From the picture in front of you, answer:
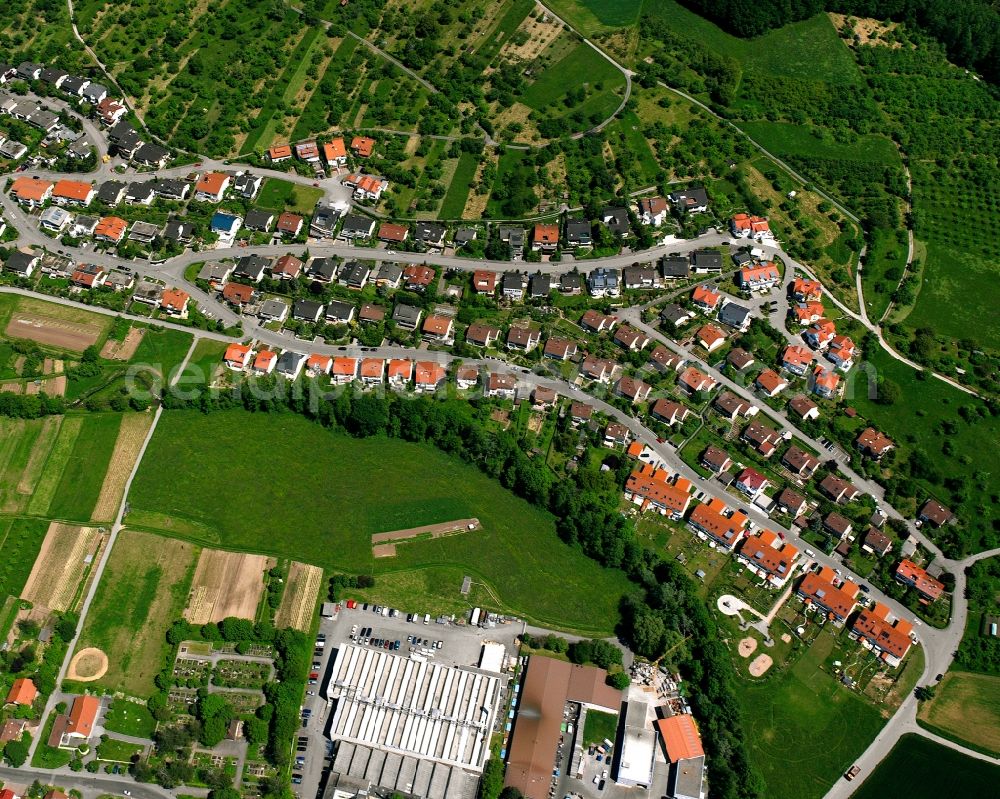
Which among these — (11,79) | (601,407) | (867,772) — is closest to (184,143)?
(11,79)

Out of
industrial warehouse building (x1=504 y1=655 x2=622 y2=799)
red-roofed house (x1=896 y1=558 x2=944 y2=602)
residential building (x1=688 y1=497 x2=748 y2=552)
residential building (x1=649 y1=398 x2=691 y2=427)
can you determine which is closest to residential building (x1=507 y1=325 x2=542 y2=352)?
residential building (x1=649 y1=398 x2=691 y2=427)

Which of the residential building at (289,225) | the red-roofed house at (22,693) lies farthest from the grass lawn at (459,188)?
the red-roofed house at (22,693)

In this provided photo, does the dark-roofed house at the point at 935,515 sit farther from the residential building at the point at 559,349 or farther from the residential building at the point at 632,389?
the residential building at the point at 559,349

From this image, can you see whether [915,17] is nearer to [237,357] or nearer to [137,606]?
[237,357]

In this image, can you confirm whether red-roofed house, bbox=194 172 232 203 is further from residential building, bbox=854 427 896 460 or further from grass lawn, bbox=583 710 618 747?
residential building, bbox=854 427 896 460

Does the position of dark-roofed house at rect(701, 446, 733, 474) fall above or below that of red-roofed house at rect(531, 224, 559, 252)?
below

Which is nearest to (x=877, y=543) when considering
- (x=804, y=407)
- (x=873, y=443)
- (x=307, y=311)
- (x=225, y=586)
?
(x=873, y=443)
